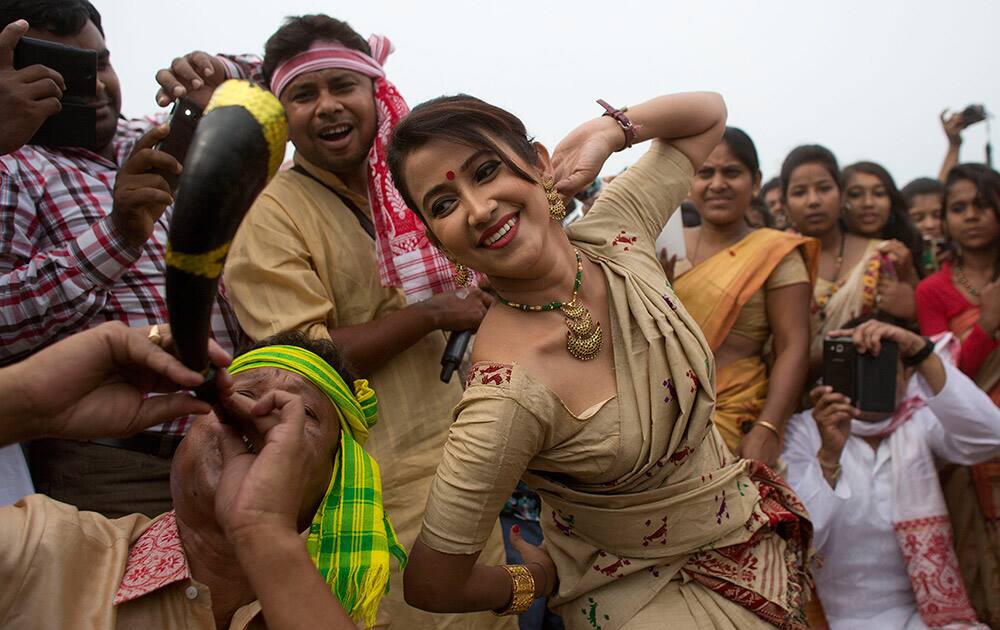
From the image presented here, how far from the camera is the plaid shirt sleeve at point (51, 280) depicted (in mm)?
2439

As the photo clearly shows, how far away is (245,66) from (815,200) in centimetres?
297

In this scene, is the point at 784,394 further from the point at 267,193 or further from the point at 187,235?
the point at 187,235

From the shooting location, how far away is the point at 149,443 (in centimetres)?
269

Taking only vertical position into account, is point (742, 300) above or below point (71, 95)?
below

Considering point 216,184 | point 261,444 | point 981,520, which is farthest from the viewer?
point 981,520

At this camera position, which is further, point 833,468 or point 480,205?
point 833,468

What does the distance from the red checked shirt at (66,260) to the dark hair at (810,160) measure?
3166 mm

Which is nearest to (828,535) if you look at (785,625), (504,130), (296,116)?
(785,625)

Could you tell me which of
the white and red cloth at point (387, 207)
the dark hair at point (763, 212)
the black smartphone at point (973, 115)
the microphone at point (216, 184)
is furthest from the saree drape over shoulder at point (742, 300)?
the black smartphone at point (973, 115)

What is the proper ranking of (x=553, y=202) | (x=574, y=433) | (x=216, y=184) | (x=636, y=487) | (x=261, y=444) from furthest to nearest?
(x=553, y=202), (x=636, y=487), (x=574, y=433), (x=261, y=444), (x=216, y=184)

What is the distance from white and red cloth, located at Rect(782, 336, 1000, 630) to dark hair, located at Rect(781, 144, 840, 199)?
4.60 feet

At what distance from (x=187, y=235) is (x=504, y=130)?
1.08 meters

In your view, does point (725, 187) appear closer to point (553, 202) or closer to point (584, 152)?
point (584, 152)

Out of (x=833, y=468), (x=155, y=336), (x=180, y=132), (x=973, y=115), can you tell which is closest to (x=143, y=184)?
(x=180, y=132)
